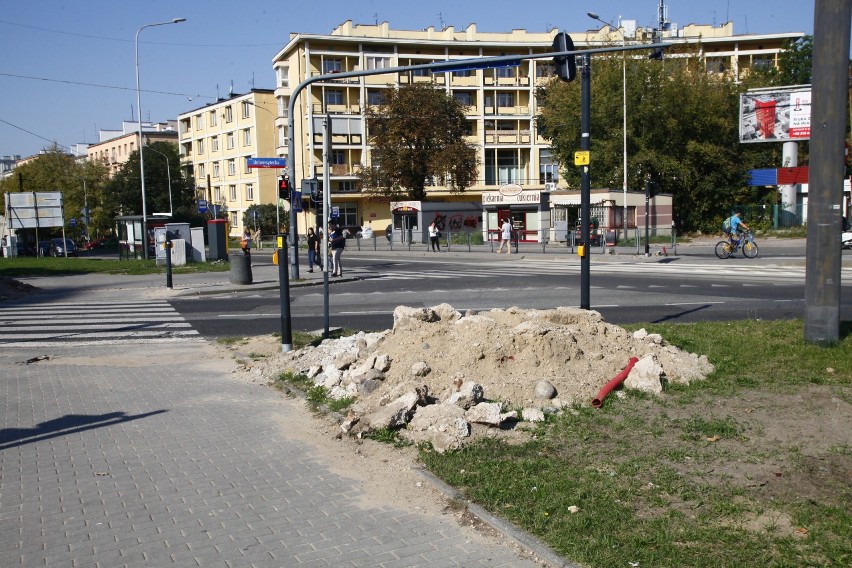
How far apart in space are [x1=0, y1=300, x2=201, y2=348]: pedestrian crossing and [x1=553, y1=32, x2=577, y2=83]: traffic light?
7.72 meters

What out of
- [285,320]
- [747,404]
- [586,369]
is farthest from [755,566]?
[285,320]

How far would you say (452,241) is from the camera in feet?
178

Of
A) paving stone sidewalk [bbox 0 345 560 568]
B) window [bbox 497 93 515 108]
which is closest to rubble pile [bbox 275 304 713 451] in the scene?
paving stone sidewalk [bbox 0 345 560 568]

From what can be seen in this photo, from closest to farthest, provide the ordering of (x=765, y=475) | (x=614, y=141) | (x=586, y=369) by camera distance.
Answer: (x=765, y=475) → (x=586, y=369) → (x=614, y=141)

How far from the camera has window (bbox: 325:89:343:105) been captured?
72000mm

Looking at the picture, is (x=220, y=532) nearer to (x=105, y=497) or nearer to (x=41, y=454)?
(x=105, y=497)

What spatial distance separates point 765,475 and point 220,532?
12.0 ft

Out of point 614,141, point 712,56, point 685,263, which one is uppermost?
point 712,56

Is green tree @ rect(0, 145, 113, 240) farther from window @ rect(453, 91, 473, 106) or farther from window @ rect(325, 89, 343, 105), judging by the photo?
window @ rect(453, 91, 473, 106)

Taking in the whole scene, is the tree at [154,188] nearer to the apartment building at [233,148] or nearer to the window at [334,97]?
the apartment building at [233,148]

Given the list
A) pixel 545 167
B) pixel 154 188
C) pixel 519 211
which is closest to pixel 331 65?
pixel 154 188

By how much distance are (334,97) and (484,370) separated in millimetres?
Result: 68014

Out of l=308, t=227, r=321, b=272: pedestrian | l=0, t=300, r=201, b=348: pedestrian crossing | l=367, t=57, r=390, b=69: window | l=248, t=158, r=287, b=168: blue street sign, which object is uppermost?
l=367, t=57, r=390, b=69: window

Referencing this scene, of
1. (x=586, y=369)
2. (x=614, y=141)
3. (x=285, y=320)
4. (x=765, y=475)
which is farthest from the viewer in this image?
(x=614, y=141)
